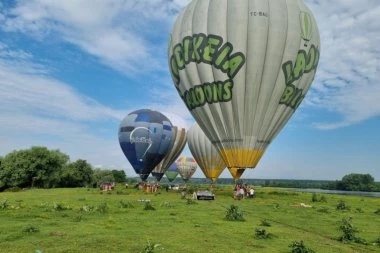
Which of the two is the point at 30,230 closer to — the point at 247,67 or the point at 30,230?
the point at 30,230

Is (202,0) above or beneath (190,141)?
above

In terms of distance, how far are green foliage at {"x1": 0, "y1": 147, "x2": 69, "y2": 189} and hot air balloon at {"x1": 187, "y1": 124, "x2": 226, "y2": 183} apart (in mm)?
31936

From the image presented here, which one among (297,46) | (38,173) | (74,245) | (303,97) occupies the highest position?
(297,46)

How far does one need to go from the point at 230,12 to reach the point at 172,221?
26676 mm

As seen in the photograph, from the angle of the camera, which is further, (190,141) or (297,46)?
(190,141)

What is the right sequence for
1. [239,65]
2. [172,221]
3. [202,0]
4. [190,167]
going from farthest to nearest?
[190,167], [202,0], [239,65], [172,221]

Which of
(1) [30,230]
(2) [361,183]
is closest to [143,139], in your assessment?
(1) [30,230]

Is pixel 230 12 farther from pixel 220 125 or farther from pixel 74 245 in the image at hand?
pixel 74 245

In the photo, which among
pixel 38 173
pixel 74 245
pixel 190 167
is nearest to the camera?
pixel 74 245

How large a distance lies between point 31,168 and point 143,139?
27412 mm

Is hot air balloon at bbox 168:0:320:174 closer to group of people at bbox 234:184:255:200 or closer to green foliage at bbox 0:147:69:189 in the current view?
group of people at bbox 234:184:255:200

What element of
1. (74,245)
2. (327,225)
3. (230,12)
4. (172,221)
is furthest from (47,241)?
(230,12)

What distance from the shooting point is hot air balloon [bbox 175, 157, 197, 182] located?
134 metres

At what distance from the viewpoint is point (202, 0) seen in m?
49.5
